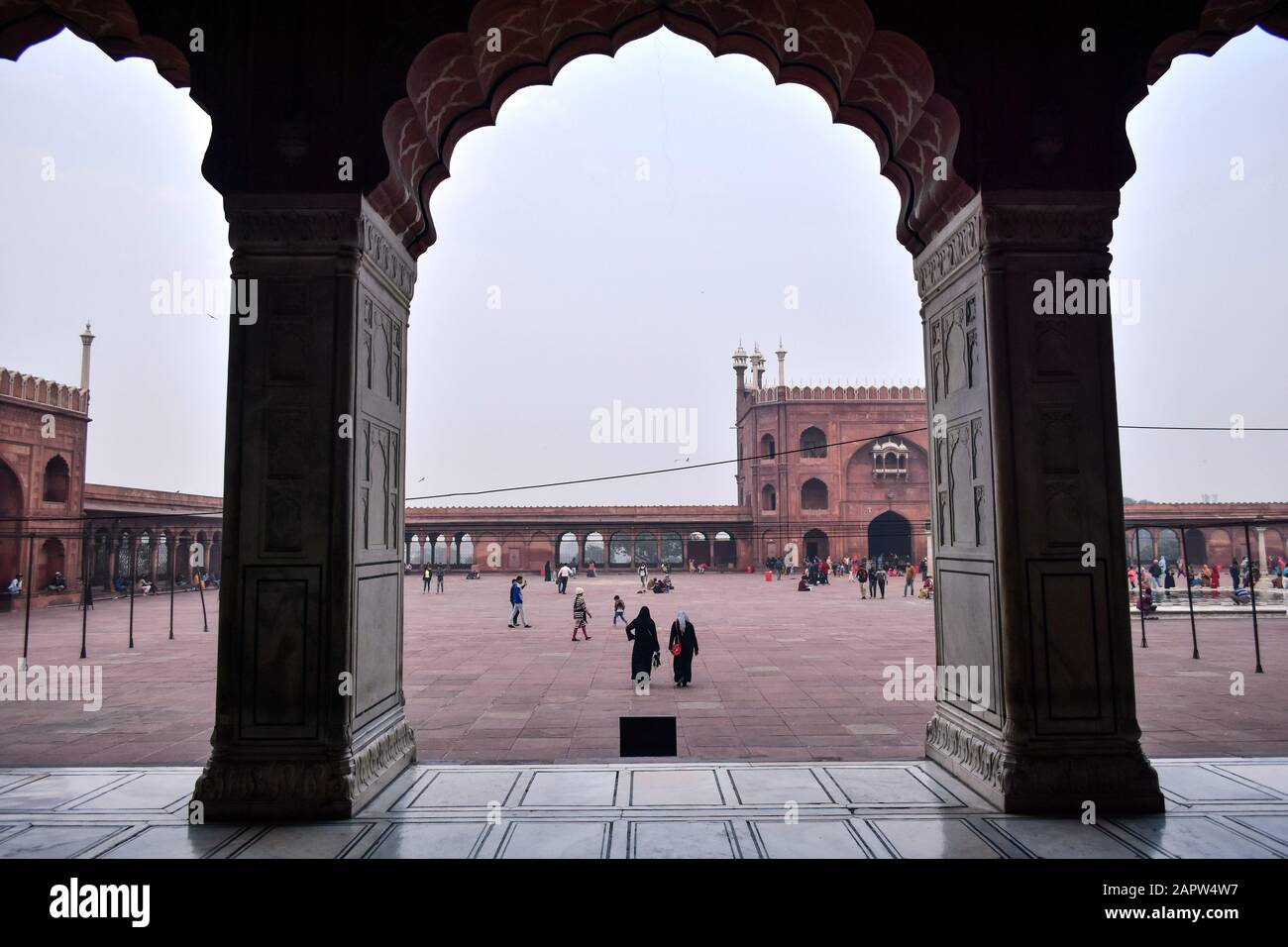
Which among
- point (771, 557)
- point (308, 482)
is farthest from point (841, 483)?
point (308, 482)

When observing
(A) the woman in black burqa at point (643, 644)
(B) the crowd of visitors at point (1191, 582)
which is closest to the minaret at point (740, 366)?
(B) the crowd of visitors at point (1191, 582)

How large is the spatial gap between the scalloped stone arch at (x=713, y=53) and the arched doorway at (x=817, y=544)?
38.6 m

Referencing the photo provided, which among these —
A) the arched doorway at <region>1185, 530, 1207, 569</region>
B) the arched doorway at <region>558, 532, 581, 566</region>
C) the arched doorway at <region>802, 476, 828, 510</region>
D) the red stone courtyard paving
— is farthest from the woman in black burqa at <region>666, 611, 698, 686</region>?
the arched doorway at <region>1185, 530, 1207, 569</region>

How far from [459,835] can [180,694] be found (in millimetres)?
7241

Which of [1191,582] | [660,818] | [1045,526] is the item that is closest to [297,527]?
[660,818]

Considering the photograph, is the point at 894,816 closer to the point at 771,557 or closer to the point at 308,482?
the point at 308,482

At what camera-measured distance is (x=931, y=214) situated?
5262 millimetres

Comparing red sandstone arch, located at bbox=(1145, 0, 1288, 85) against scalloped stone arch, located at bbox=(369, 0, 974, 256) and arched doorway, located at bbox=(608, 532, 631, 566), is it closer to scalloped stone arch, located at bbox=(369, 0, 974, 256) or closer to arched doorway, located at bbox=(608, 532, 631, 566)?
scalloped stone arch, located at bbox=(369, 0, 974, 256)

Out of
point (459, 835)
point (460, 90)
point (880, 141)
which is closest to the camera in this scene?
point (459, 835)

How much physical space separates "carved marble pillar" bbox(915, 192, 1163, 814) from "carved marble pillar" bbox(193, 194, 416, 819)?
12.1ft

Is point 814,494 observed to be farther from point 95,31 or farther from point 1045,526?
point 95,31

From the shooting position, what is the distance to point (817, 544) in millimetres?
43281

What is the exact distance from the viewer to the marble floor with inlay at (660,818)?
3752mm

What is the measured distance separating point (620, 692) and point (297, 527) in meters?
5.80
